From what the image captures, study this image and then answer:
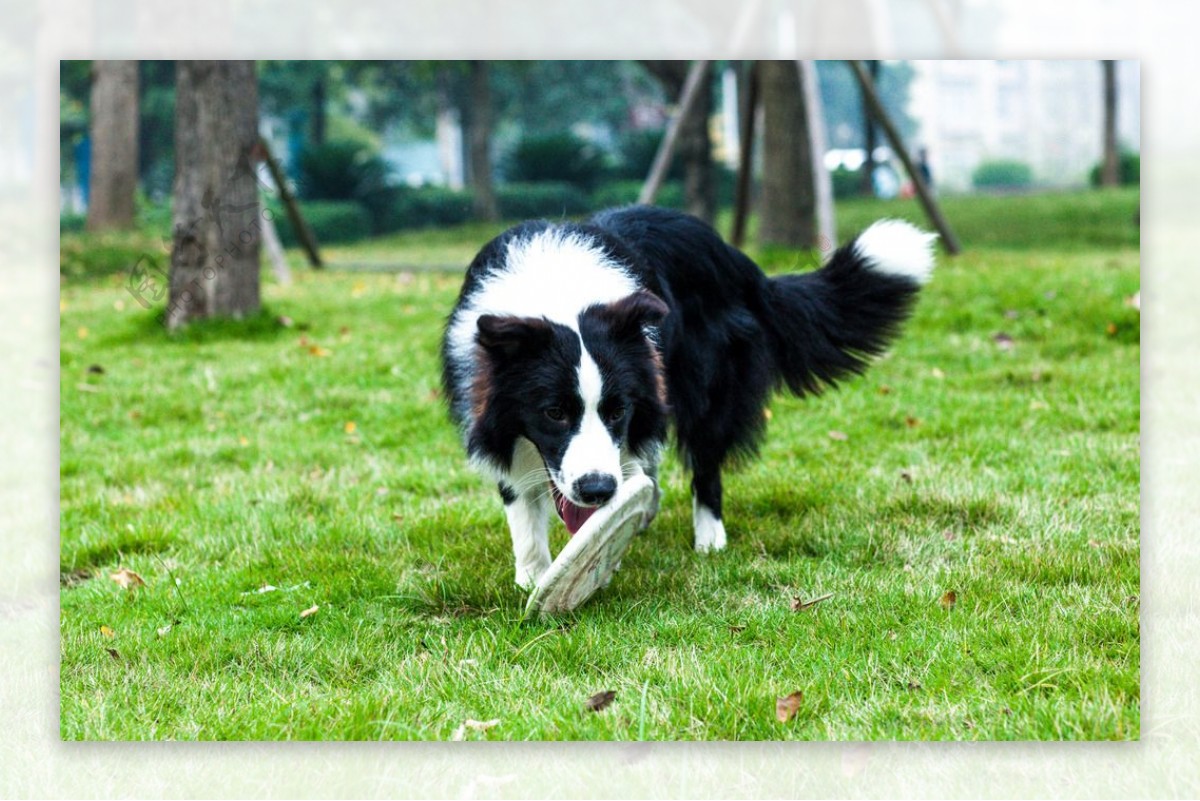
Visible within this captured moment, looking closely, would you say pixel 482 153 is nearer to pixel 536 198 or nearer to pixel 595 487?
pixel 536 198

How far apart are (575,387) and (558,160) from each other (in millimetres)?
19236

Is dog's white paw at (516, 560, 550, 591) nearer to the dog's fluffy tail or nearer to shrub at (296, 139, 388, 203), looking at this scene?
the dog's fluffy tail

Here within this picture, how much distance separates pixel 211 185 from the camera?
786 centimetres

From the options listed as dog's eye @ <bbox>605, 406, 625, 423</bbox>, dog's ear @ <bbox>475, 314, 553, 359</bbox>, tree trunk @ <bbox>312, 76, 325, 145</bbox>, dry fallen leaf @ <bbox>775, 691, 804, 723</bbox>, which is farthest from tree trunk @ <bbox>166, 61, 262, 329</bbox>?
tree trunk @ <bbox>312, 76, 325, 145</bbox>

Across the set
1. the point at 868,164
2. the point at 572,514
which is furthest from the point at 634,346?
the point at 868,164

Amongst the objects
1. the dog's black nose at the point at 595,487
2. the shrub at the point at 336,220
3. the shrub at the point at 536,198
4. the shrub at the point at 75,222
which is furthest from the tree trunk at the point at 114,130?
the dog's black nose at the point at 595,487

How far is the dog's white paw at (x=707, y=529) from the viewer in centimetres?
462

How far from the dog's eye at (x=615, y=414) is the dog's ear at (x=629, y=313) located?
212 millimetres

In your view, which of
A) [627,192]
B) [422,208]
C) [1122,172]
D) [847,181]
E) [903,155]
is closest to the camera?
[903,155]

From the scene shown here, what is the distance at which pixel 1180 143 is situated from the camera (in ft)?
13.4

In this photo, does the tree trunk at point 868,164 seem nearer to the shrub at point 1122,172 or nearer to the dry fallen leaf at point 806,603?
the shrub at point 1122,172

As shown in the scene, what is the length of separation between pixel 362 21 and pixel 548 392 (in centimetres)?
2072

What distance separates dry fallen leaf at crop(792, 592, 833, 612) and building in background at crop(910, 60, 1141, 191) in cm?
190

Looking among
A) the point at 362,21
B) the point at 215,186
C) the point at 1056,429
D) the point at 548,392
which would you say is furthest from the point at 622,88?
the point at 548,392
